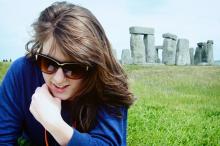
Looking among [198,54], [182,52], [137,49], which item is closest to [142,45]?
[137,49]

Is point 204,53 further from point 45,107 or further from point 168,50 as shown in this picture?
point 45,107

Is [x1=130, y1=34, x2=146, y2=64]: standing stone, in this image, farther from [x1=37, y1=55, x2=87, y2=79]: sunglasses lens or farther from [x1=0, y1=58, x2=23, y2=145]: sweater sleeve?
[x1=37, y1=55, x2=87, y2=79]: sunglasses lens

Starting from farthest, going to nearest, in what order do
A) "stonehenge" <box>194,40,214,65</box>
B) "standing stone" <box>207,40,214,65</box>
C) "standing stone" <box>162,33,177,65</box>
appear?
"stonehenge" <box>194,40,214,65</box> → "standing stone" <box>207,40,214,65</box> → "standing stone" <box>162,33,177,65</box>

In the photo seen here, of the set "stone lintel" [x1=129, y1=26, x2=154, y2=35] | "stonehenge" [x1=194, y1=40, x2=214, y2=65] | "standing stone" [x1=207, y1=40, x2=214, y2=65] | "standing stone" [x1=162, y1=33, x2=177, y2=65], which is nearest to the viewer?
"stone lintel" [x1=129, y1=26, x2=154, y2=35]

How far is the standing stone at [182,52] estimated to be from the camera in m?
27.2

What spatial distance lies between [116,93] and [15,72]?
734 mm

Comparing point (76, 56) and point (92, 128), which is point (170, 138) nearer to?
point (92, 128)

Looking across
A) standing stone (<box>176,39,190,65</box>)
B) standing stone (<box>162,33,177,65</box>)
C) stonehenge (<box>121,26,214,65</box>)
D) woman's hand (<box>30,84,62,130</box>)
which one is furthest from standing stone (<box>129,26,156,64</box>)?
woman's hand (<box>30,84,62,130</box>)

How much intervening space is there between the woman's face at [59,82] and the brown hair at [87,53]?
0.04 metres

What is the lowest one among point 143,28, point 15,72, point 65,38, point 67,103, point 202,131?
point 202,131

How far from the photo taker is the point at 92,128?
3121 millimetres

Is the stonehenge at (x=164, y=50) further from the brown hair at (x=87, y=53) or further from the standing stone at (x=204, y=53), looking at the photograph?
the brown hair at (x=87, y=53)

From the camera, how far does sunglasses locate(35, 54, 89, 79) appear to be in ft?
9.20

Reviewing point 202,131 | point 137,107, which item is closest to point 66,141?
point 202,131
